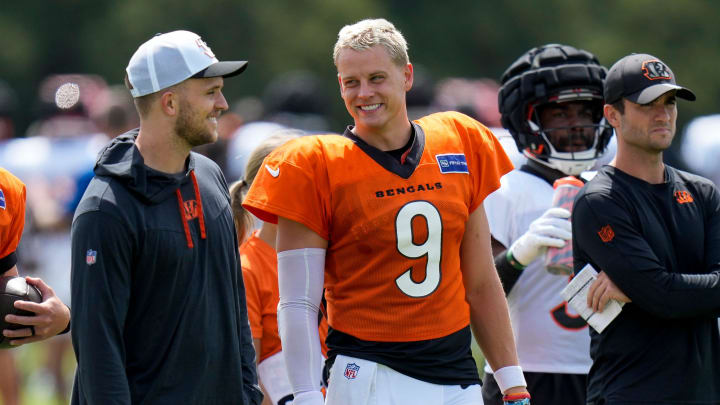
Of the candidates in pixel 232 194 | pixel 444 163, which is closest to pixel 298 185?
pixel 444 163

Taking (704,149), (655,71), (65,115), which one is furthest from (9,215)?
(704,149)

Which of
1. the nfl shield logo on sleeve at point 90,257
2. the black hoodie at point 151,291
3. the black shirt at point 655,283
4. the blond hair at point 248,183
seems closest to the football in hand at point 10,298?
the black hoodie at point 151,291

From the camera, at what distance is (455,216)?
171 inches

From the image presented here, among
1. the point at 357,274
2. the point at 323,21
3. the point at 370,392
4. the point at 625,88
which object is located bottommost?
the point at 370,392

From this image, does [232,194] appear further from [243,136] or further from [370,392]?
[243,136]

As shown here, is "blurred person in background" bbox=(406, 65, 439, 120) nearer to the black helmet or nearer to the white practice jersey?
the black helmet

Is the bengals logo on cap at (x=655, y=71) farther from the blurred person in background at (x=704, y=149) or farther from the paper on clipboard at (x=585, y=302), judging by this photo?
the blurred person in background at (x=704, y=149)

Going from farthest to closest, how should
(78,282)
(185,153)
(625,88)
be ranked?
(625,88) → (185,153) → (78,282)

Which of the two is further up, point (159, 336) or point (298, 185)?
point (298, 185)

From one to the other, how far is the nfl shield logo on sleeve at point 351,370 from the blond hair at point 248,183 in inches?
45.8

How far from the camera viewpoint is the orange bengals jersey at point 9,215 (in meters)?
4.54

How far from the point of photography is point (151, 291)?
158 inches

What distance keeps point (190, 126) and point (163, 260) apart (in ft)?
1.53

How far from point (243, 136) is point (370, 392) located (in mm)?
9107
